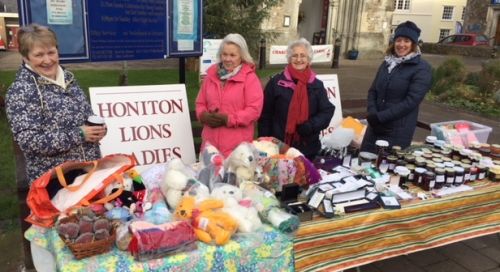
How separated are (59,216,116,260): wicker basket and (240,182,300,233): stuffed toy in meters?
0.75

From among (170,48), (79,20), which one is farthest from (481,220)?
(79,20)

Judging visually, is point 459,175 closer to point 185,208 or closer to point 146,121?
point 185,208

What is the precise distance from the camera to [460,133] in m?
3.86

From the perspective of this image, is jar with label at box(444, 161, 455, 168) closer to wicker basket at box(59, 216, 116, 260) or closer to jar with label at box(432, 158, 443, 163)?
jar with label at box(432, 158, 443, 163)

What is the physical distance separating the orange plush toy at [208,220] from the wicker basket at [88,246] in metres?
0.35

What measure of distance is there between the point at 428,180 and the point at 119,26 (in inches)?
116

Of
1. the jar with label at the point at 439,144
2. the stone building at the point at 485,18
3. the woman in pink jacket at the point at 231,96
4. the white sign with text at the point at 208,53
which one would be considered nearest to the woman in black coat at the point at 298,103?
the woman in pink jacket at the point at 231,96

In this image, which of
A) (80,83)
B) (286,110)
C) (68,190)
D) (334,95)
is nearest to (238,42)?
(286,110)

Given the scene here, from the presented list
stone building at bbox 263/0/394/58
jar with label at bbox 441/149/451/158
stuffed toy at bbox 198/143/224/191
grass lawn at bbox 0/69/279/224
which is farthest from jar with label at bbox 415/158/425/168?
stone building at bbox 263/0/394/58

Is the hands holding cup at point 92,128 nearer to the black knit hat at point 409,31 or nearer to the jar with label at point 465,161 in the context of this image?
the black knit hat at point 409,31

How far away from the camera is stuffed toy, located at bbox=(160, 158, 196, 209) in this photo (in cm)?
208

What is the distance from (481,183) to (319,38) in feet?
66.2

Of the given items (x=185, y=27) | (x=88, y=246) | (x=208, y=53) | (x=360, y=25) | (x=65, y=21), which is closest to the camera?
(x=88, y=246)

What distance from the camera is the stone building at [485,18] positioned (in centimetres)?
3198
